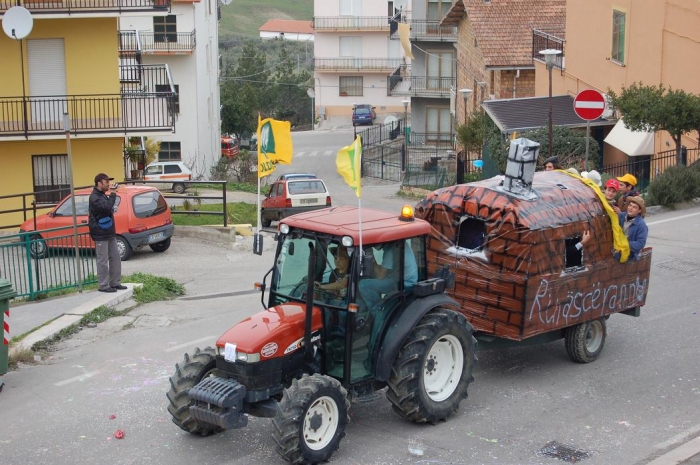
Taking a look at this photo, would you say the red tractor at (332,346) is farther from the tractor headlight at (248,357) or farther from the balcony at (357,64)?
the balcony at (357,64)

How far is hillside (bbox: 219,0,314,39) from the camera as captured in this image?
126 metres

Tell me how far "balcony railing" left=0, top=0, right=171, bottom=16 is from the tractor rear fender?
1880 centimetres

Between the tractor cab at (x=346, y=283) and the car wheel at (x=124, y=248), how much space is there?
10.8 meters

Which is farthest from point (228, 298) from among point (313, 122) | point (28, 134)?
point (313, 122)

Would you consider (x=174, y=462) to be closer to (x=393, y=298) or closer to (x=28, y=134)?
(x=393, y=298)

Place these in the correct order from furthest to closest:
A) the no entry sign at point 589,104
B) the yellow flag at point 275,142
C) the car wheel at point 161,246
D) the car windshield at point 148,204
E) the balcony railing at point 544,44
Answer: the balcony railing at point 544,44
the car wheel at point 161,246
the no entry sign at point 589,104
the car windshield at point 148,204
the yellow flag at point 275,142

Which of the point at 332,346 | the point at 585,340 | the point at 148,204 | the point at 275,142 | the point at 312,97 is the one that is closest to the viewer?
the point at 332,346

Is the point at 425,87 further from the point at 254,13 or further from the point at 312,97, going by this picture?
the point at 254,13

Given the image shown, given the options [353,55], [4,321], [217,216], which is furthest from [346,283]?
[353,55]

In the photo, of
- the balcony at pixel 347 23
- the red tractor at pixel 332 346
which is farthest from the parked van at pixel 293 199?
the balcony at pixel 347 23

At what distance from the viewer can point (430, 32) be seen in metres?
58.8

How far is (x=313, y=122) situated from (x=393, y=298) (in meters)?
70.0

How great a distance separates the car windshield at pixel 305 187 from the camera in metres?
29.5

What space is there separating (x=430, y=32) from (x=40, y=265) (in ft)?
150
